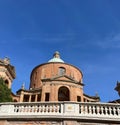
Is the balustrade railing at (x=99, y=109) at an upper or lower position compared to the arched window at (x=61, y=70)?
lower

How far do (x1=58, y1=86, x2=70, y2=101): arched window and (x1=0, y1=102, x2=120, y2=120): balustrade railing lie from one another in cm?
2341

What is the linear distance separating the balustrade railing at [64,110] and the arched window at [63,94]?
23.4 m

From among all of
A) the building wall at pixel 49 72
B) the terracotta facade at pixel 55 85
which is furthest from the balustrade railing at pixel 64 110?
the building wall at pixel 49 72

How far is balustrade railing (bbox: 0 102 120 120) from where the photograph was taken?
12.0 metres

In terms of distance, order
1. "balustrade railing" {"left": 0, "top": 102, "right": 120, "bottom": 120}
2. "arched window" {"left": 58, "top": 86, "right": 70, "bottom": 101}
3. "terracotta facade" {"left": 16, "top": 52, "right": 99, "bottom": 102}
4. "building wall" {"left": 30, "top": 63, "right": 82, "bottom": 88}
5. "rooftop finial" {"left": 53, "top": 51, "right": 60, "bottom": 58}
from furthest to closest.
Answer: "rooftop finial" {"left": 53, "top": 51, "right": 60, "bottom": 58} → "building wall" {"left": 30, "top": 63, "right": 82, "bottom": 88} → "arched window" {"left": 58, "top": 86, "right": 70, "bottom": 101} → "terracotta facade" {"left": 16, "top": 52, "right": 99, "bottom": 102} → "balustrade railing" {"left": 0, "top": 102, "right": 120, "bottom": 120}

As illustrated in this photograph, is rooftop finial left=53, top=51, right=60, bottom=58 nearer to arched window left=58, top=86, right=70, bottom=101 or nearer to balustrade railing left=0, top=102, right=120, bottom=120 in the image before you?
arched window left=58, top=86, right=70, bottom=101

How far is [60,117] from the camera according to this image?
472 inches

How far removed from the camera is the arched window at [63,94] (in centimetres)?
3623

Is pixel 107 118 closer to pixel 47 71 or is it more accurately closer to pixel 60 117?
pixel 60 117

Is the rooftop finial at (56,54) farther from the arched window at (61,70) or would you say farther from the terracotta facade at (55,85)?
the arched window at (61,70)

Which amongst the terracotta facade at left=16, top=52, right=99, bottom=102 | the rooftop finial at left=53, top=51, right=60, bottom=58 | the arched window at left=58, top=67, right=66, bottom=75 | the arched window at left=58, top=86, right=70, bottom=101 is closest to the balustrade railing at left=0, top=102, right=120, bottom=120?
the terracotta facade at left=16, top=52, right=99, bottom=102

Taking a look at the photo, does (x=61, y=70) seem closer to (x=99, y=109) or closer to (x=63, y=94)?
(x=63, y=94)

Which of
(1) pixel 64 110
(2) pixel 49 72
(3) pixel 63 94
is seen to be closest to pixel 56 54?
(2) pixel 49 72

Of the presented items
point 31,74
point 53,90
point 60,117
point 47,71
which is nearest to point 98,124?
point 60,117
